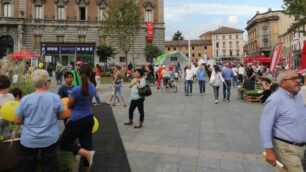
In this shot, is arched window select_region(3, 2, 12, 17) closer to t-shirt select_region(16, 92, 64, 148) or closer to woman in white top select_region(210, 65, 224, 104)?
woman in white top select_region(210, 65, 224, 104)

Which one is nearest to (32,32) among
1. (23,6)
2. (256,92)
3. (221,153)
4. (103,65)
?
(23,6)

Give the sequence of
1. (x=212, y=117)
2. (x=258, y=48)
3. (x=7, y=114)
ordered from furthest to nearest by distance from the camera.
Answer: (x=258, y=48)
(x=212, y=117)
(x=7, y=114)

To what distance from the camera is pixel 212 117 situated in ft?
40.1

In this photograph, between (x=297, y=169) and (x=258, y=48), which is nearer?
(x=297, y=169)

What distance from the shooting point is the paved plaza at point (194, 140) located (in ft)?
22.0

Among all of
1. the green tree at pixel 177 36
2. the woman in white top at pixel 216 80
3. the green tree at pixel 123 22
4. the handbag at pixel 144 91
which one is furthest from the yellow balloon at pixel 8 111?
the green tree at pixel 177 36

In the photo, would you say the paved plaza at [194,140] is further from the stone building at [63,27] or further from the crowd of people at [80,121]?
the stone building at [63,27]

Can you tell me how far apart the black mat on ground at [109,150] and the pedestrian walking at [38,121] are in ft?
6.37

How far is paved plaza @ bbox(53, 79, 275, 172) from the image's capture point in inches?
263

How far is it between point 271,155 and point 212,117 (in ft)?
27.1

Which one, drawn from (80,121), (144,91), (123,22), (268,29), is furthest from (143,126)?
(268,29)

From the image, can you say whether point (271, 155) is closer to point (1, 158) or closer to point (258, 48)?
point (1, 158)

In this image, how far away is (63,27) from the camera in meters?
53.9

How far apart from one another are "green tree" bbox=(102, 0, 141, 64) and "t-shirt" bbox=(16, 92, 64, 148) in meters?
35.6
